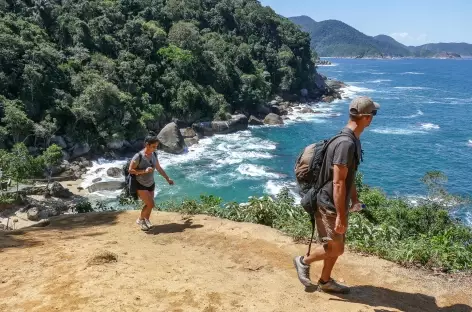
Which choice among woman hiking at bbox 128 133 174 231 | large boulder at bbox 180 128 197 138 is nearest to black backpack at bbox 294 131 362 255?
woman hiking at bbox 128 133 174 231

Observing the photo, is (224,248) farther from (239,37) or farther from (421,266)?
(239,37)

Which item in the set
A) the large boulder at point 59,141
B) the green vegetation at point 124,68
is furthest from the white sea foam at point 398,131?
the large boulder at point 59,141

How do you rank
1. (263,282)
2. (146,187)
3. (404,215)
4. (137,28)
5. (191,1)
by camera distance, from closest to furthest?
(263,282)
(146,187)
(404,215)
(137,28)
(191,1)

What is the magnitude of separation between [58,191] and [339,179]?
23857mm

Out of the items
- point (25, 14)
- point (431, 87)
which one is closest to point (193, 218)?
point (25, 14)

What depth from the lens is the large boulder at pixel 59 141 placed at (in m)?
31.8

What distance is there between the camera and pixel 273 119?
4953cm

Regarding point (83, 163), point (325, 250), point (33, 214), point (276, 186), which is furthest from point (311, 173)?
point (83, 163)

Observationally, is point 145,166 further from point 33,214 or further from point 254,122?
point 254,122

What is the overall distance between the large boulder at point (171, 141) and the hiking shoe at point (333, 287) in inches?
1244

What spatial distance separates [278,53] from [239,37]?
739 centimetres

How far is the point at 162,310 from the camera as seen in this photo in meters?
4.41

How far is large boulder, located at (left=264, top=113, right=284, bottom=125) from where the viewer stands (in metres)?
49.3

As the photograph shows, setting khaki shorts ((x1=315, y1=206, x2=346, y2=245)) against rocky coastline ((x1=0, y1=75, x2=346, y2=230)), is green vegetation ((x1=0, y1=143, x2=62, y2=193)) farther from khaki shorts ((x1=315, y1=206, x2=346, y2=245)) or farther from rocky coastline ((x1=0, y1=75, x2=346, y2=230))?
khaki shorts ((x1=315, y1=206, x2=346, y2=245))
